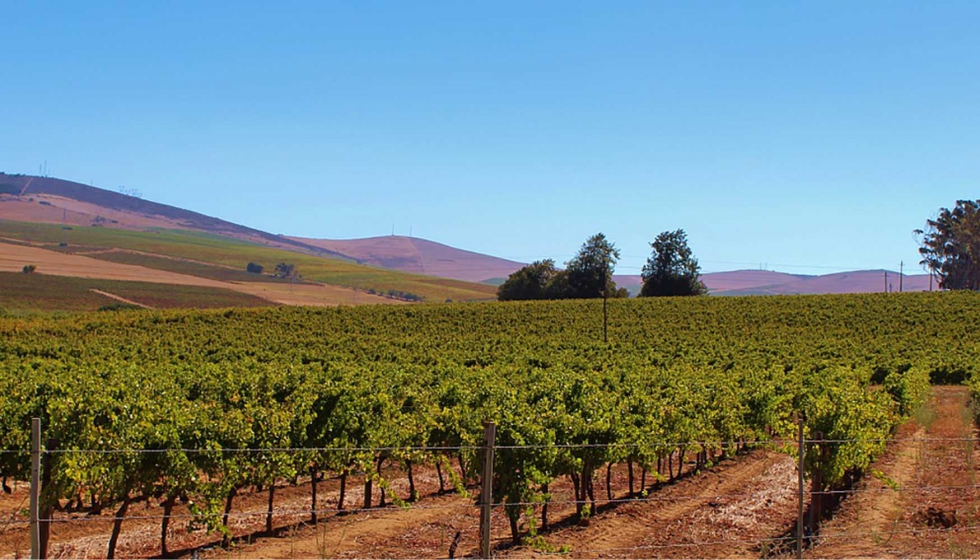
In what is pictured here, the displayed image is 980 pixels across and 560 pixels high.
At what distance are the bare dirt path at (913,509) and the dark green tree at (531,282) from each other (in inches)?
3004

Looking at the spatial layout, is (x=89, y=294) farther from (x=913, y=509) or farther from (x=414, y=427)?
(x=913, y=509)

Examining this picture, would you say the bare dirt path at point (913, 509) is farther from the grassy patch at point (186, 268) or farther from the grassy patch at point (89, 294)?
the grassy patch at point (186, 268)

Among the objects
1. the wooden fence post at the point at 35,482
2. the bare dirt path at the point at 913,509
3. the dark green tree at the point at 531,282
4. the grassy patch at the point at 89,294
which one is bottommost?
the grassy patch at the point at 89,294

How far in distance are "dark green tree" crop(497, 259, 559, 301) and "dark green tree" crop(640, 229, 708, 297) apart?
37.5 ft

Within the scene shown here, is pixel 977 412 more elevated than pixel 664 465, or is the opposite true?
pixel 977 412

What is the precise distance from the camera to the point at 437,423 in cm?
1722

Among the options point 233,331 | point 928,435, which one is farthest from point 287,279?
point 928,435

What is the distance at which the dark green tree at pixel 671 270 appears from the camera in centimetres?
9981

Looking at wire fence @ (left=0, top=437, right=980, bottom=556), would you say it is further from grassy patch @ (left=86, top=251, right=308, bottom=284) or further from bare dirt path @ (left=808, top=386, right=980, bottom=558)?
Result: grassy patch @ (left=86, top=251, right=308, bottom=284)

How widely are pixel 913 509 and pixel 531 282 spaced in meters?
86.7

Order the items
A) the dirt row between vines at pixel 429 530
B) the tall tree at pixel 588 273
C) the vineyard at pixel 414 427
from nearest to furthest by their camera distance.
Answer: the dirt row between vines at pixel 429 530 < the vineyard at pixel 414 427 < the tall tree at pixel 588 273

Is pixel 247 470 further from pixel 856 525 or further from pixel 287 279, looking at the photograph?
pixel 287 279

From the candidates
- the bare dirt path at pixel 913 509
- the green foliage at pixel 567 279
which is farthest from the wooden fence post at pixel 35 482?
the green foliage at pixel 567 279

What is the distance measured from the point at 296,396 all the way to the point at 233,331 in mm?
47612
